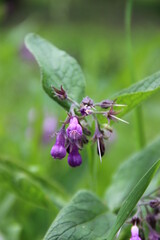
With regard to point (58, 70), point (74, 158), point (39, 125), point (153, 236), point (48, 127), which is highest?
point (48, 127)

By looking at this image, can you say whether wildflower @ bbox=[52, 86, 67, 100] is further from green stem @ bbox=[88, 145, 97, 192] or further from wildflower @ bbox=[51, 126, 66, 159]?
green stem @ bbox=[88, 145, 97, 192]

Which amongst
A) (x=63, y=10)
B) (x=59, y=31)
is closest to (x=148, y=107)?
(x=63, y=10)

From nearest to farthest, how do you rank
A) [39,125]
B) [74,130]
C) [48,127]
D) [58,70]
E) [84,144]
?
[74,130] < [84,144] < [58,70] < [39,125] < [48,127]

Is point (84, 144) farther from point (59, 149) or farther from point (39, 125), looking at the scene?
A: point (39, 125)

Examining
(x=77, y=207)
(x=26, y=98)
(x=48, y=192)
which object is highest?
(x=26, y=98)

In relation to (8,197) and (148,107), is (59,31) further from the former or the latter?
(8,197)

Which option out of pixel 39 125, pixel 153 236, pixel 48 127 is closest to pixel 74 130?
pixel 153 236

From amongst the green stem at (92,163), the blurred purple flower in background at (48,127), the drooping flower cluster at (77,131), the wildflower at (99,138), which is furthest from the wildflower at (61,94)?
the blurred purple flower in background at (48,127)
